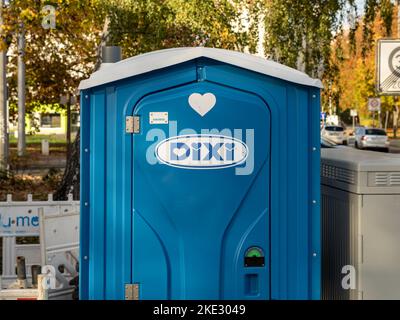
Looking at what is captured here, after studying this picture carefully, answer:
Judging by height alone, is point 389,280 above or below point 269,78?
below

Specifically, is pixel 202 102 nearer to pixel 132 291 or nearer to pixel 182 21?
pixel 132 291

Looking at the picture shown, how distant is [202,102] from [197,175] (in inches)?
16.0

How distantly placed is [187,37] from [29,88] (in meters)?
21.8

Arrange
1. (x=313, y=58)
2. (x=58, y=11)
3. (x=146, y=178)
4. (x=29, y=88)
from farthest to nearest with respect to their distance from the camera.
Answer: (x=29, y=88) < (x=58, y=11) < (x=313, y=58) < (x=146, y=178)

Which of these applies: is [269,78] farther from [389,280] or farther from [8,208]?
[8,208]

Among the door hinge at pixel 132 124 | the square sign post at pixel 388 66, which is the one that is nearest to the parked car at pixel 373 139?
the square sign post at pixel 388 66

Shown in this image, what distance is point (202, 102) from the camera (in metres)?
5.07

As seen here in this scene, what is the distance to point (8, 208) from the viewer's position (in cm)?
933

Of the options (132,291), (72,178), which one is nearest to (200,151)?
(132,291)

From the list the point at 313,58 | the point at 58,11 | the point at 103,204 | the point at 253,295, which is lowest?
the point at 253,295

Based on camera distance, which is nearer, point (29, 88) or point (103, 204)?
point (103, 204)

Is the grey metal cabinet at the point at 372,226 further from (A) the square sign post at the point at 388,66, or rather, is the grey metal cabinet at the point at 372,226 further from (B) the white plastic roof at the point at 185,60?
(A) the square sign post at the point at 388,66

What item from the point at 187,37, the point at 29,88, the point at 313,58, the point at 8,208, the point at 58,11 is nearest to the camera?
the point at 8,208

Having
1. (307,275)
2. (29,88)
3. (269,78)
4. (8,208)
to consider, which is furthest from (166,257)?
(29,88)
